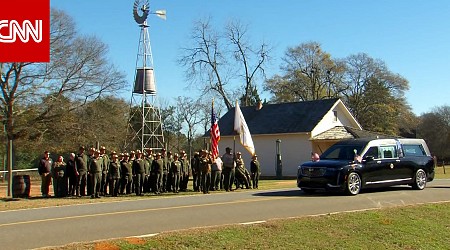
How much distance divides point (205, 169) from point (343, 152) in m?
5.48

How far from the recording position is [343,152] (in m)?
18.6

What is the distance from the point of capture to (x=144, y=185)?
21.4 meters

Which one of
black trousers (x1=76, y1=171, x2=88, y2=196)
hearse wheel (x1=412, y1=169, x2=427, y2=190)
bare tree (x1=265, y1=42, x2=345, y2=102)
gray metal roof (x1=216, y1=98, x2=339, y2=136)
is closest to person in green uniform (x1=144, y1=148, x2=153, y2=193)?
black trousers (x1=76, y1=171, x2=88, y2=196)

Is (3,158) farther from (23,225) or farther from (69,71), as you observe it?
(23,225)

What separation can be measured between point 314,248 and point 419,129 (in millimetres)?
73699

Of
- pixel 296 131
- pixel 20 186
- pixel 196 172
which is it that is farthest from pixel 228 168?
pixel 296 131

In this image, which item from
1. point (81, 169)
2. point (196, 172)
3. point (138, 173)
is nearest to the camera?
point (81, 169)

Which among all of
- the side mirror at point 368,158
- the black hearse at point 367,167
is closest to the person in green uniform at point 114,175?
the black hearse at point 367,167

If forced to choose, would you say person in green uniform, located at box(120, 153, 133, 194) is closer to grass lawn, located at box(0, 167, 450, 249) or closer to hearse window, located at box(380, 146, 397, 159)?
hearse window, located at box(380, 146, 397, 159)

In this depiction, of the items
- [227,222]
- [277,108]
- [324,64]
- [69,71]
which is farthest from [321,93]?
[227,222]

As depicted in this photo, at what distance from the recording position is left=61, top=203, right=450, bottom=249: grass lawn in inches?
360

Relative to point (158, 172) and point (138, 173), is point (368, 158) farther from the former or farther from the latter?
point (138, 173)

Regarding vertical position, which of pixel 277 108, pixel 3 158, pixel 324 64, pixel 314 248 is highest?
pixel 324 64

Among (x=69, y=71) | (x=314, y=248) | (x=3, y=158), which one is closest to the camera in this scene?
(x=314, y=248)
